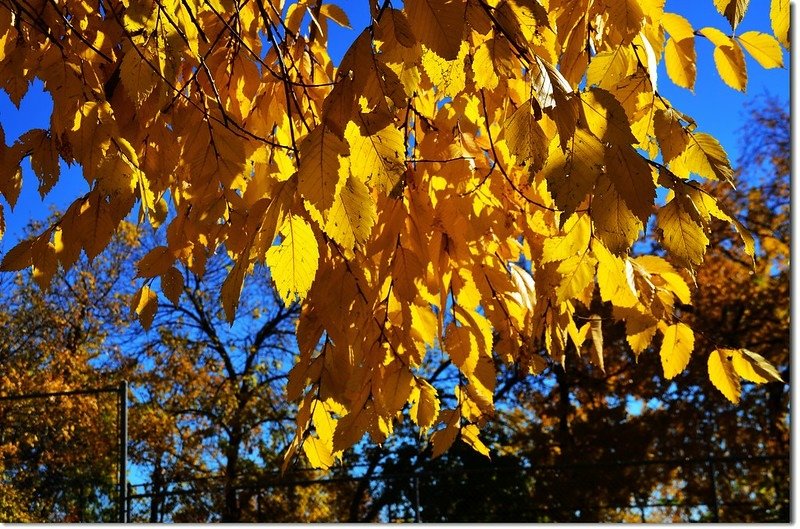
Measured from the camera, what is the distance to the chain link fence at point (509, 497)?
8.67 meters

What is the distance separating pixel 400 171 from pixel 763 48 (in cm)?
68

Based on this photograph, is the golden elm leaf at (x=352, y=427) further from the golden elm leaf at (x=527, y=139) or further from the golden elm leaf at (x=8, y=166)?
the golden elm leaf at (x=8, y=166)

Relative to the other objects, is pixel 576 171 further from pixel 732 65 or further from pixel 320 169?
pixel 732 65

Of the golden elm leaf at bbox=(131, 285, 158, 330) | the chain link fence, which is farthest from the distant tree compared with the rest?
the golden elm leaf at bbox=(131, 285, 158, 330)

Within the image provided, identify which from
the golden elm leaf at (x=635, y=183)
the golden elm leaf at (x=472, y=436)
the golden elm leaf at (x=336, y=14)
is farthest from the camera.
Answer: the golden elm leaf at (x=336, y=14)

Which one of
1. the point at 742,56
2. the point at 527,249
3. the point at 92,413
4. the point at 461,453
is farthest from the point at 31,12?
the point at 92,413

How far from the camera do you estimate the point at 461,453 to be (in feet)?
33.6

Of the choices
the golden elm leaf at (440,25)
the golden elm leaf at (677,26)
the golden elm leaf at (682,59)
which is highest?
the golden elm leaf at (677,26)

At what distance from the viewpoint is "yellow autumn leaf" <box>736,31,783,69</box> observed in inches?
46.3

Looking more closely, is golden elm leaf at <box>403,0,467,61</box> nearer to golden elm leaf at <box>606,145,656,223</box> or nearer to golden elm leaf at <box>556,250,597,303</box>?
golden elm leaf at <box>606,145,656,223</box>

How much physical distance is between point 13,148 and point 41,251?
Answer: 173 millimetres

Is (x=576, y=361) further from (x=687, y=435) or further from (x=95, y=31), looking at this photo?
(x=95, y=31)

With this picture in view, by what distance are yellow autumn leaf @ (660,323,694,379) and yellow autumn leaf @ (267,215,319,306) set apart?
0.76m

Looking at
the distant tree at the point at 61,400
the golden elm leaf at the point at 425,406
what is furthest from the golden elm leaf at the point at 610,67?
the distant tree at the point at 61,400
